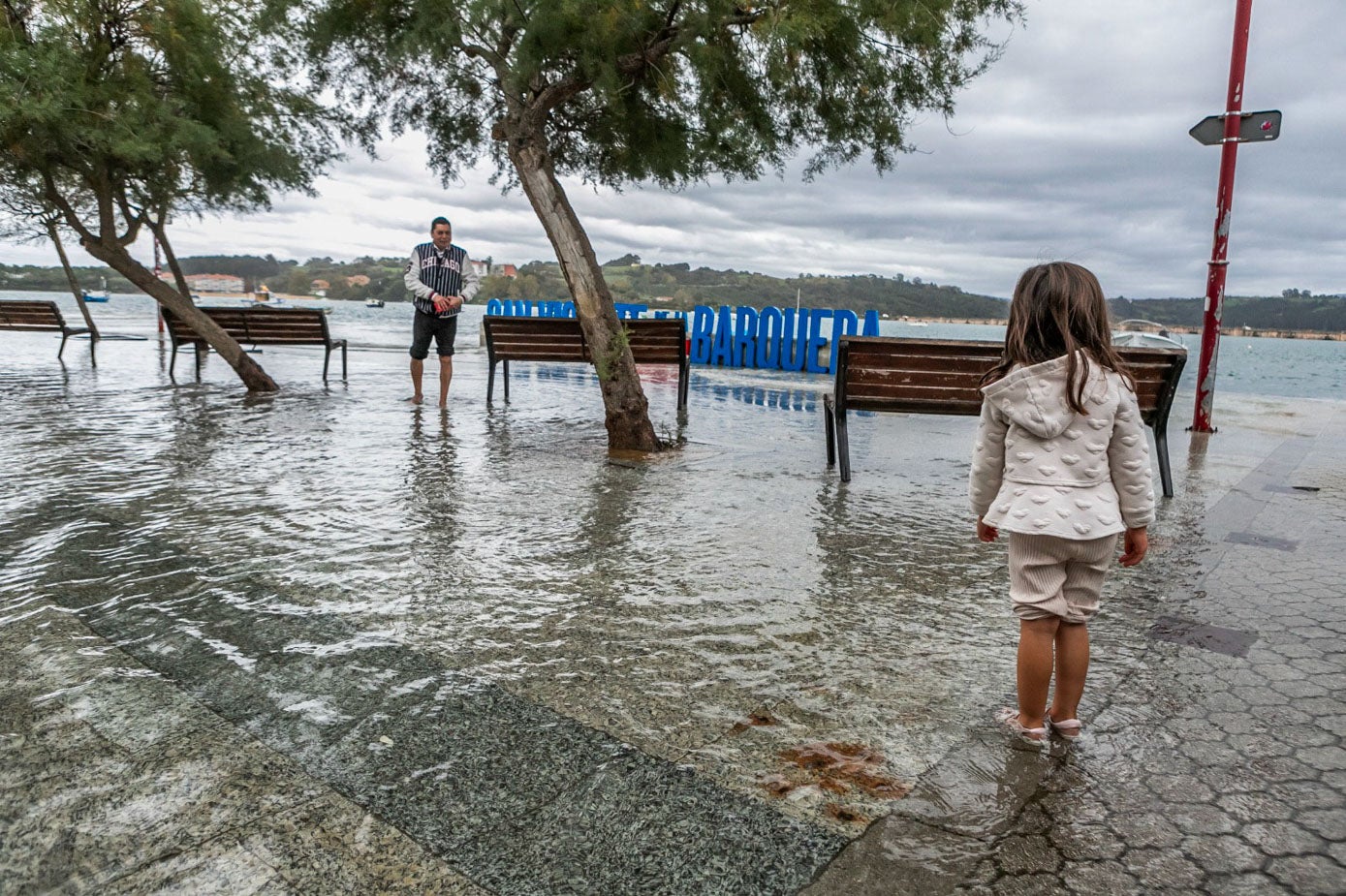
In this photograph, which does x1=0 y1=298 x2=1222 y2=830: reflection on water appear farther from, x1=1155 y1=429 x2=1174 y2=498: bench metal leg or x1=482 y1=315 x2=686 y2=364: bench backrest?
x1=482 y1=315 x2=686 y2=364: bench backrest

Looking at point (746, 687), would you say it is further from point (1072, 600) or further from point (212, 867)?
point (212, 867)

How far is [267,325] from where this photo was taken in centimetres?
1307

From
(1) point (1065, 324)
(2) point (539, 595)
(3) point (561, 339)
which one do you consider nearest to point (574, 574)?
(2) point (539, 595)

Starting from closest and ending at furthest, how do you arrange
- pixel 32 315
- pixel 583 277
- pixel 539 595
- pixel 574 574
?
pixel 539 595, pixel 574 574, pixel 583 277, pixel 32 315

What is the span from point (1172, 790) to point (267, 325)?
1295cm

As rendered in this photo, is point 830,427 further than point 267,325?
No

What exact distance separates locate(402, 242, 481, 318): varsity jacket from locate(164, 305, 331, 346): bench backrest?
8.96ft

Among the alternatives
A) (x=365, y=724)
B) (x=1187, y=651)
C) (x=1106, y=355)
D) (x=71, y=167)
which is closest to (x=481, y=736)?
(x=365, y=724)

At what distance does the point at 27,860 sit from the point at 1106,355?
10.2ft

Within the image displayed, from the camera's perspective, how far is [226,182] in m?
11.6

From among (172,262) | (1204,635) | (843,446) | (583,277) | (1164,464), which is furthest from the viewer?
(172,262)

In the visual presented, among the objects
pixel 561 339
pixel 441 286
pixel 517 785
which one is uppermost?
pixel 441 286

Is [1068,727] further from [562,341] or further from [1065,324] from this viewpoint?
[562,341]

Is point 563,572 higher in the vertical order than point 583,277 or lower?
lower
